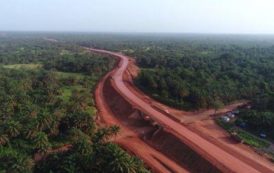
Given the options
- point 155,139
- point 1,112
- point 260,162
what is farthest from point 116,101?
point 260,162

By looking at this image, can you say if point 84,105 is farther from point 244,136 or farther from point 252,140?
point 252,140

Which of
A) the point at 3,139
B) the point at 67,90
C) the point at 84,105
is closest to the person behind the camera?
the point at 3,139

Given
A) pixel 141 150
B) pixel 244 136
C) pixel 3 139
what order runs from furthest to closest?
pixel 244 136
pixel 141 150
pixel 3 139

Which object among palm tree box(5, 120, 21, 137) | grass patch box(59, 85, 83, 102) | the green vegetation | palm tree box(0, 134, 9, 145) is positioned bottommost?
grass patch box(59, 85, 83, 102)

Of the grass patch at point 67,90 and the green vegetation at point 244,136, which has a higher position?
the green vegetation at point 244,136

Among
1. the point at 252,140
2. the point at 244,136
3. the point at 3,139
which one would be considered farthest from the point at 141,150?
the point at 3,139

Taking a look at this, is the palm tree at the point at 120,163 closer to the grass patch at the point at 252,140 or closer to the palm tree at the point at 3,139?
the palm tree at the point at 3,139

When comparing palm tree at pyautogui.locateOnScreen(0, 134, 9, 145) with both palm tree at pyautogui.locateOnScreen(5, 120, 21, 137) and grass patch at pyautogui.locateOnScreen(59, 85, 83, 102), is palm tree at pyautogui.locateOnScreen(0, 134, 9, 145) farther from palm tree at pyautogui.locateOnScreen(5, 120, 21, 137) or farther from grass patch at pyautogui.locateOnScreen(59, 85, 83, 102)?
grass patch at pyautogui.locateOnScreen(59, 85, 83, 102)

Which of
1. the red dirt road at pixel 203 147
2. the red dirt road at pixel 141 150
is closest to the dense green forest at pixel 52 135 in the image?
the red dirt road at pixel 141 150

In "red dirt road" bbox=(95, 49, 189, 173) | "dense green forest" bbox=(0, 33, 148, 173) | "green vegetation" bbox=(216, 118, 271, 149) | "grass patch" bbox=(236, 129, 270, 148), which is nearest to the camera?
"dense green forest" bbox=(0, 33, 148, 173)

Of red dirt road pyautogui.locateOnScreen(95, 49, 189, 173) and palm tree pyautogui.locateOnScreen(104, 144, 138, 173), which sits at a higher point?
palm tree pyautogui.locateOnScreen(104, 144, 138, 173)

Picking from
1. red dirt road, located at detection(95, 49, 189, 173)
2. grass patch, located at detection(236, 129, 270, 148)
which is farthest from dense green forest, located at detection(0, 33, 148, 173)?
grass patch, located at detection(236, 129, 270, 148)
